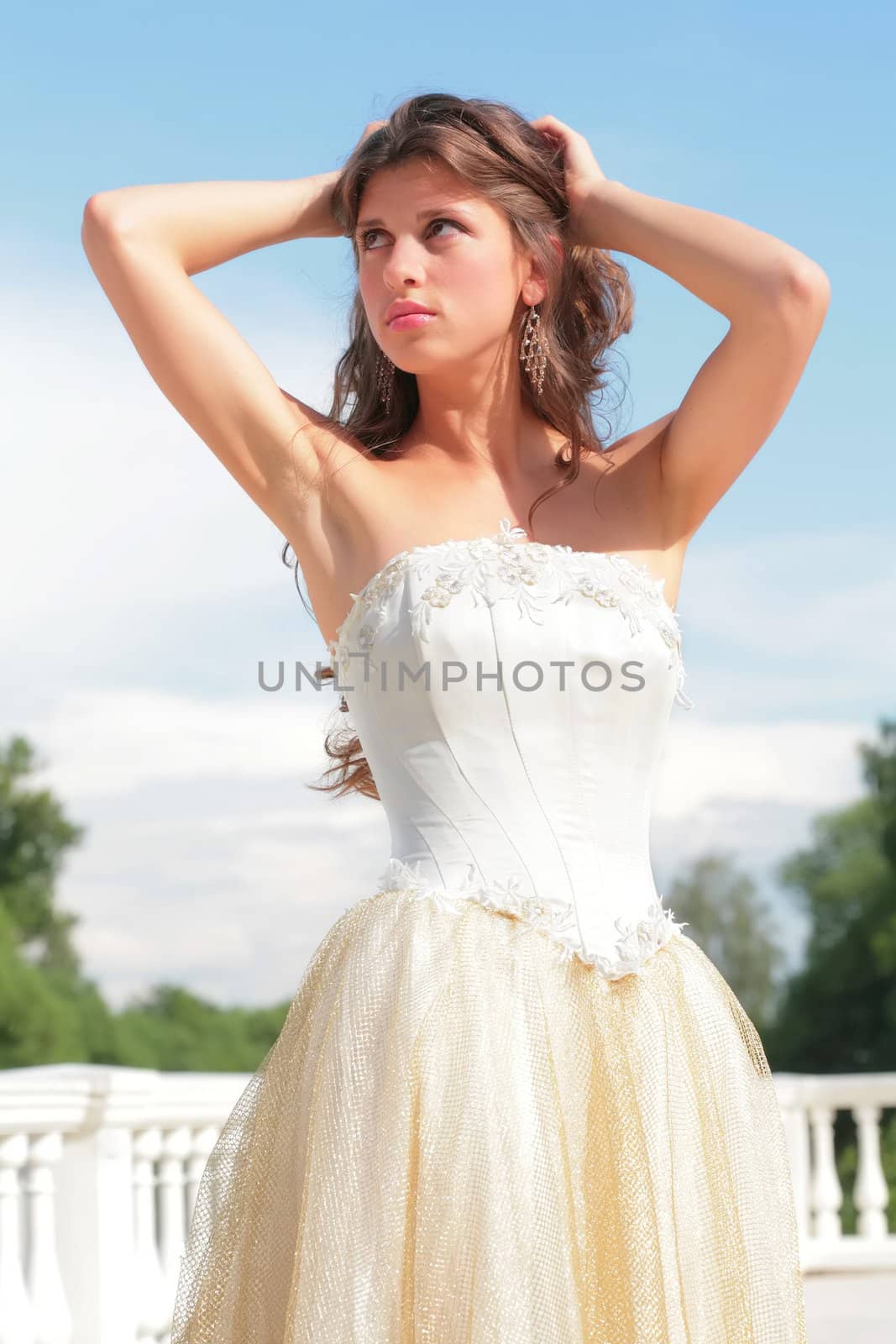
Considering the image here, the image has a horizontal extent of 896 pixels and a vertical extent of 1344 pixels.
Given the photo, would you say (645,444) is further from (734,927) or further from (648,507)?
(734,927)

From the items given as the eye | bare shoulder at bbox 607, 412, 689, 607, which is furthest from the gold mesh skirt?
the eye

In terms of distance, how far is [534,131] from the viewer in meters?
2.13

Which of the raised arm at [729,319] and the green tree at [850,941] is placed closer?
the raised arm at [729,319]

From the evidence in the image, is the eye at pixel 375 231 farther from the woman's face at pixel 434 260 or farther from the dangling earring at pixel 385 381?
the dangling earring at pixel 385 381

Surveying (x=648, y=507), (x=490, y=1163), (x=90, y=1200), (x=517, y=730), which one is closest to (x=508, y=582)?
(x=517, y=730)

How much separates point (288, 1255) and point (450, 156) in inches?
53.2

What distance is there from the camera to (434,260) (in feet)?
6.45

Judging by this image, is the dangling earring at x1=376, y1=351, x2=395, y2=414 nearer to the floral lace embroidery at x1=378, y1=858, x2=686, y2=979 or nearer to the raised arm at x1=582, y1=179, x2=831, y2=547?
the raised arm at x1=582, y1=179, x2=831, y2=547

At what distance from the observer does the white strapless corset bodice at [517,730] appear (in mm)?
1752

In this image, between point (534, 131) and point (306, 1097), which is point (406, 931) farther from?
point (534, 131)

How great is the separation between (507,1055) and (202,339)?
95 centimetres

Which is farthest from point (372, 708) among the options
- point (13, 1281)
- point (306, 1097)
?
point (13, 1281)

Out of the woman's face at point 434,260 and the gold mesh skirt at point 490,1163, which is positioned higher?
the woman's face at point 434,260

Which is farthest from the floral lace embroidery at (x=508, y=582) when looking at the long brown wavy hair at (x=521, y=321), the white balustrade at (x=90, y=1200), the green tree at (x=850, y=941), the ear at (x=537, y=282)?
the green tree at (x=850, y=941)
